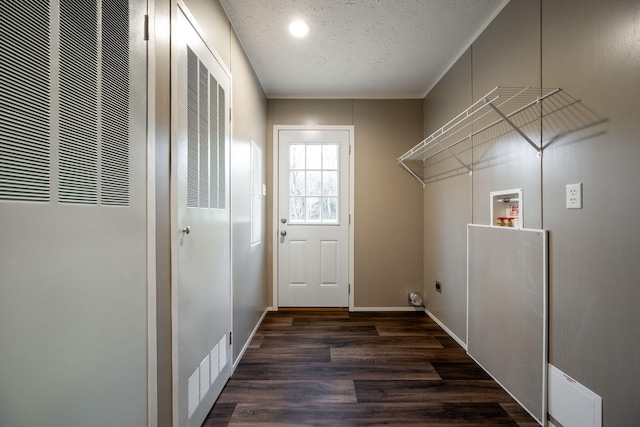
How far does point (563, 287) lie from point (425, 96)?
263cm

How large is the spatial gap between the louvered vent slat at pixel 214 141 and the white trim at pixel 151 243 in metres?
0.62

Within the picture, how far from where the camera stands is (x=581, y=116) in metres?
1.40

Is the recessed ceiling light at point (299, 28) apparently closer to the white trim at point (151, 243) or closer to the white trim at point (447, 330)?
the white trim at point (151, 243)

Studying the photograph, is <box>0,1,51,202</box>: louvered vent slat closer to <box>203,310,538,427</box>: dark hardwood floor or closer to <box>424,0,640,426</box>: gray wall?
<box>203,310,538,427</box>: dark hardwood floor

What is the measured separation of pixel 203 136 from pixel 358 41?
1.53 m

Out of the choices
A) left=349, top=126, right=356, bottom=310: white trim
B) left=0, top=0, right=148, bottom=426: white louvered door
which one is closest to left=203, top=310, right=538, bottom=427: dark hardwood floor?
left=349, top=126, right=356, bottom=310: white trim

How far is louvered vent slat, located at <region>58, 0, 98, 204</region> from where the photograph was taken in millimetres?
758

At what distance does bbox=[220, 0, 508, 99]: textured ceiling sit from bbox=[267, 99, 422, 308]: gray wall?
23 centimetres

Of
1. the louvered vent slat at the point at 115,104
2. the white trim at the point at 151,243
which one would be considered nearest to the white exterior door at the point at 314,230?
the white trim at the point at 151,243

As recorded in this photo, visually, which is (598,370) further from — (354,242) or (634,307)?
(354,242)

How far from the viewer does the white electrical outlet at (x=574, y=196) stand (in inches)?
55.1

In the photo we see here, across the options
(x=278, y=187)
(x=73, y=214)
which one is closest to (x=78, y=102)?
(x=73, y=214)

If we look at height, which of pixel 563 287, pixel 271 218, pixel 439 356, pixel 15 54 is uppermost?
pixel 15 54

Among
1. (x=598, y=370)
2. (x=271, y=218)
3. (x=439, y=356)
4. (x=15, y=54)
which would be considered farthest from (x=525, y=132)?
(x=271, y=218)
